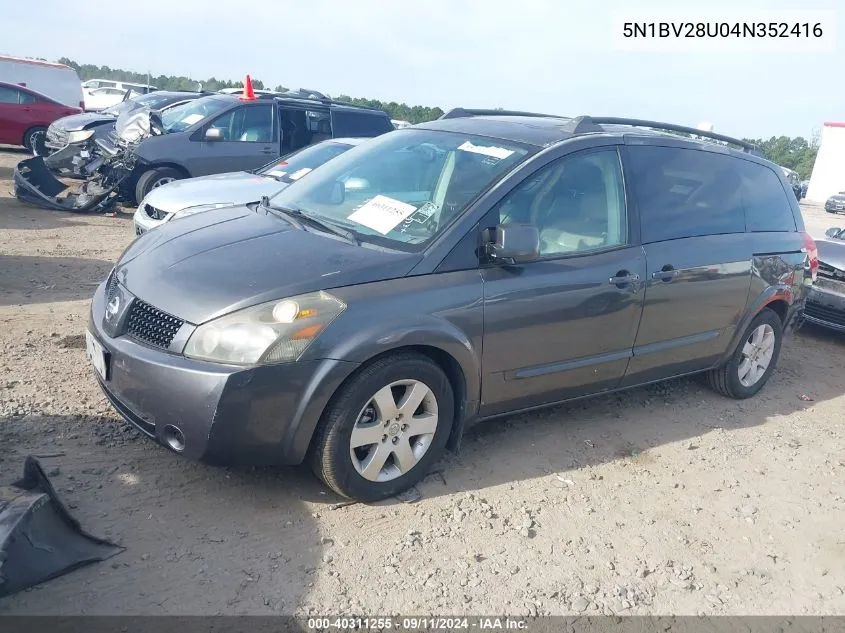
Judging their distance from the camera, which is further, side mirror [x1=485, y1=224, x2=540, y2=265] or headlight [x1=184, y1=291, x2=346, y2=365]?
side mirror [x1=485, y1=224, x2=540, y2=265]

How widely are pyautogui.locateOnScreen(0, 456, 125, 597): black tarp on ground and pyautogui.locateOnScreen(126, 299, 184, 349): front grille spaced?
70 cm

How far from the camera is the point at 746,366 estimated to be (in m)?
5.46

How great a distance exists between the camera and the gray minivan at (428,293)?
3.12 meters

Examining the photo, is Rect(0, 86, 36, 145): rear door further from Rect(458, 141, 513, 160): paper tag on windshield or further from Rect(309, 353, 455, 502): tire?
Rect(309, 353, 455, 502): tire

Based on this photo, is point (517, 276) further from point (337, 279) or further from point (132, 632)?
point (132, 632)

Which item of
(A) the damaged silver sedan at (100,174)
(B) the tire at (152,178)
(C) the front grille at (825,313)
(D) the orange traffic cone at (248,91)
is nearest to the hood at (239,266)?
(C) the front grille at (825,313)

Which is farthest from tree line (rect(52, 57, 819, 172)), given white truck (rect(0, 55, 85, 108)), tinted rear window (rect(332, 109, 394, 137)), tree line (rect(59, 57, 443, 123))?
tinted rear window (rect(332, 109, 394, 137))

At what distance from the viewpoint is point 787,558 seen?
3.61m

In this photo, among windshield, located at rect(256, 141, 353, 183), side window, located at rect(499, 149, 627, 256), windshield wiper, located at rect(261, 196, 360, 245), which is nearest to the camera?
windshield wiper, located at rect(261, 196, 360, 245)

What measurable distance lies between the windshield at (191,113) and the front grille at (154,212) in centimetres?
303

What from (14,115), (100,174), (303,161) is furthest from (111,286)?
(14,115)

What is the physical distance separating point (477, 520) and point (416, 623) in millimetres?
778

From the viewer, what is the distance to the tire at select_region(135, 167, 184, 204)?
993 centimetres

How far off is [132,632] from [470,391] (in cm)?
183
